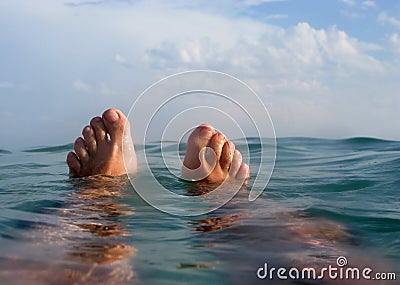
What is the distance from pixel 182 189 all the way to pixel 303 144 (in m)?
4.27

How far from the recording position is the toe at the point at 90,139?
11.9 feet

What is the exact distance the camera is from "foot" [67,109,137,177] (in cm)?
356

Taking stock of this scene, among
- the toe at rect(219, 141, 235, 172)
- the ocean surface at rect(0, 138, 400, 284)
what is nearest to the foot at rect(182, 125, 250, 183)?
the toe at rect(219, 141, 235, 172)

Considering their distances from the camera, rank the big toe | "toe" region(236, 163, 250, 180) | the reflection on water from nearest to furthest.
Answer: the reflection on water → the big toe → "toe" region(236, 163, 250, 180)

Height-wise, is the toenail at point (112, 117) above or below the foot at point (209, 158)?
above

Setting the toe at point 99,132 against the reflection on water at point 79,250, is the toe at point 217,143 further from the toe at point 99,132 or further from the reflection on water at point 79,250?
the reflection on water at point 79,250

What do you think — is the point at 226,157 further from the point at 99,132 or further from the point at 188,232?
the point at 188,232

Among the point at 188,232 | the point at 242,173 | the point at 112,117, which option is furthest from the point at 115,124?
the point at 188,232

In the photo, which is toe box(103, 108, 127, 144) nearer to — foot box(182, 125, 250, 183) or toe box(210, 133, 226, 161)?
foot box(182, 125, 250, 183)

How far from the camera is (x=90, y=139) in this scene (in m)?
3.63

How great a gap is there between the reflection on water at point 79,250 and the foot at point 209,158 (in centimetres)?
84

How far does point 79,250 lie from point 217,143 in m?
1.76

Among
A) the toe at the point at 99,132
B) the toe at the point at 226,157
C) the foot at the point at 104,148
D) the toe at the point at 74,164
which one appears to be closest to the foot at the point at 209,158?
the toe at the point at 226,157

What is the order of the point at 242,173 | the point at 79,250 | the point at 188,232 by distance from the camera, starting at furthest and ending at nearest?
the point at 242,173
the point at 188,232
the point at 79,250
